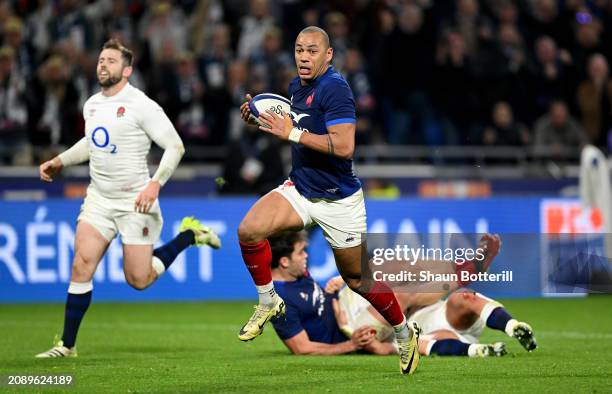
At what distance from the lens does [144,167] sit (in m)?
10.8

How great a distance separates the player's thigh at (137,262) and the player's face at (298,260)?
54.8 inches

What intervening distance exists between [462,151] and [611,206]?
271 cm

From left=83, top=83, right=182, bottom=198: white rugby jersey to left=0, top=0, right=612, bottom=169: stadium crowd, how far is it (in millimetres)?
6592

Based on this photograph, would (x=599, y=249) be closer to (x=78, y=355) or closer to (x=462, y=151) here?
(x=462, y=151)

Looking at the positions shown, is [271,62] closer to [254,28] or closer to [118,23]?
[254,28]

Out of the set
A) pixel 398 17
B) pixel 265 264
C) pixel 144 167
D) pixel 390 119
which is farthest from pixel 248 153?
pixel 265 264

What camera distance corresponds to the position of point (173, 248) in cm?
1152

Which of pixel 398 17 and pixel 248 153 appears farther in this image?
pixel 398 17

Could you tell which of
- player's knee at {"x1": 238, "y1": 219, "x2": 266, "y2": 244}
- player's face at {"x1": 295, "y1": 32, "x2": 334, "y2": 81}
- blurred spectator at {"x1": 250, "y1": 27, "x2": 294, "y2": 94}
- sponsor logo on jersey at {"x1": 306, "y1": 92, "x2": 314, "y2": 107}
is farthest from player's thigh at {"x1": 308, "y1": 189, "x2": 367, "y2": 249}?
blurred spectator at {"x1": 250, "y1": 27, "x2": 294, "y2": 94}

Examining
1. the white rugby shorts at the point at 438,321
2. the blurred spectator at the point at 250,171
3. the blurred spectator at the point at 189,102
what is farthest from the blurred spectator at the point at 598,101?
the white rugby shorts at the point at 438,321

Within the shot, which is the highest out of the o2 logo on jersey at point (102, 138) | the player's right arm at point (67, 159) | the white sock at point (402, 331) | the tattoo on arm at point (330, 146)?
the tattoo on arm at point (330, 146)

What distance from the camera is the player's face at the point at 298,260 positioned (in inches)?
403

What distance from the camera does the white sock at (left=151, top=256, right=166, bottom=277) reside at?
11094 mm

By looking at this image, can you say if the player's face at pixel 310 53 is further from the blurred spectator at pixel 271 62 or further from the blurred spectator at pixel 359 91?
the blurred spectator at pixel 359 91
